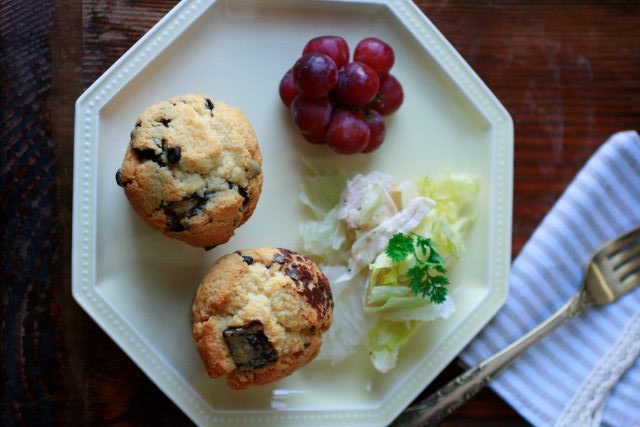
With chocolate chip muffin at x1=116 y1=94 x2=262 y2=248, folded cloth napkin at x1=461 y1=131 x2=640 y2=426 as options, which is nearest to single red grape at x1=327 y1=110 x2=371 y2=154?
chocolate chip muffin at x1=116 y1=94 x2=262 y2=248

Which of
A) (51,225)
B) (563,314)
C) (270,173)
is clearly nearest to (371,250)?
(270,173)

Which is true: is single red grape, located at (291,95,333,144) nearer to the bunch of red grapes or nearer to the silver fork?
the bunch of red grapes

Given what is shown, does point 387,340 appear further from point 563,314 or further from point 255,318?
point 563,314

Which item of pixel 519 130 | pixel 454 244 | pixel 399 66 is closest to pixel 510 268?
pixel 454 244

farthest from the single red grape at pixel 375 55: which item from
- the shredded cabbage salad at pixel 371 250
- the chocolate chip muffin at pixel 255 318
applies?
the chocolate chip muffin at pixel 255 318

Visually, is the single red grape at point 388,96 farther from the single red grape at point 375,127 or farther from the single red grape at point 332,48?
the single red grape at point 332,48

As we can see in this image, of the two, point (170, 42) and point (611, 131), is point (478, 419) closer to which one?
point (611, 131)
